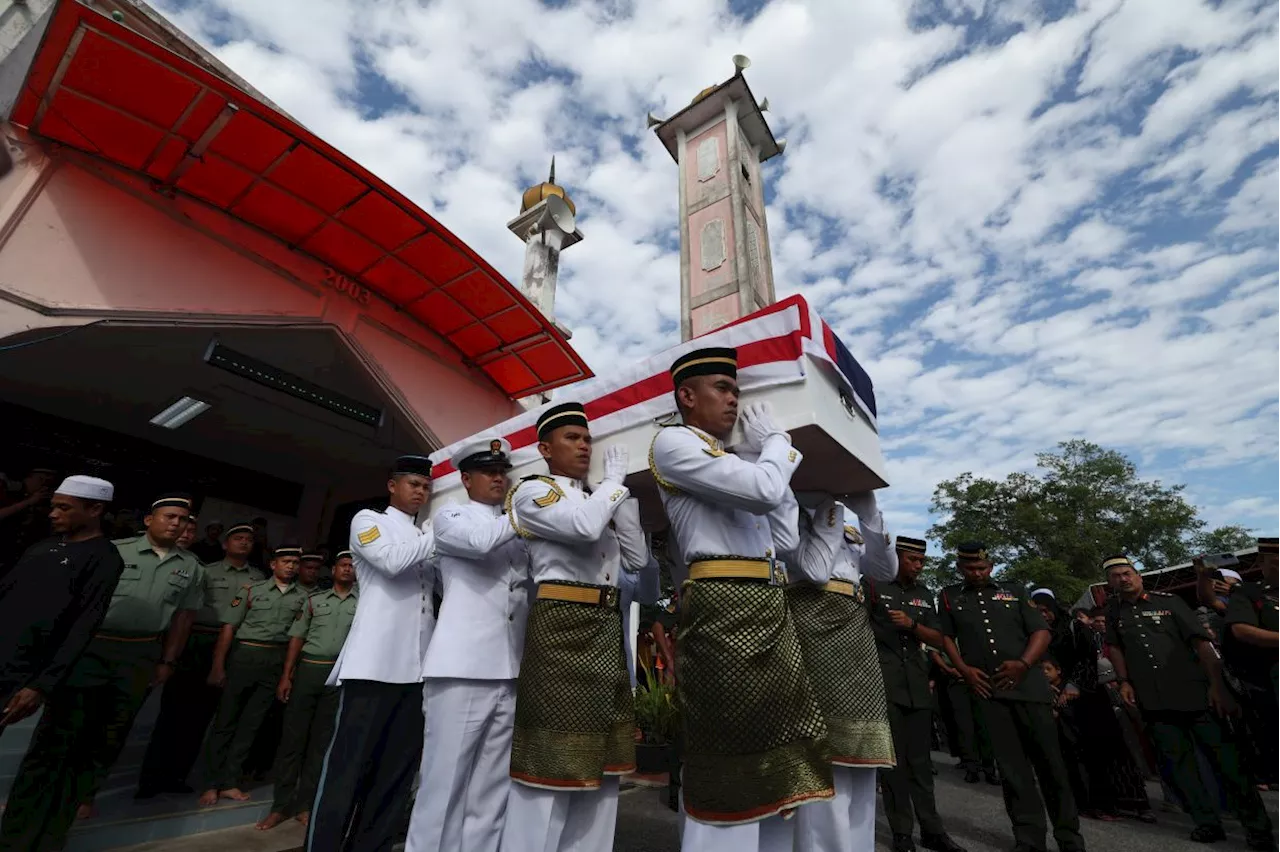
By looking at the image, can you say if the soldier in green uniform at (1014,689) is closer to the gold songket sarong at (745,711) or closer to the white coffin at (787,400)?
the white coffin at (787,400)

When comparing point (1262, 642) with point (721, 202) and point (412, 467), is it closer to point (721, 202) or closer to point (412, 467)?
point (412, 467)

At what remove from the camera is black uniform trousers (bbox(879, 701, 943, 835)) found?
3.29 m

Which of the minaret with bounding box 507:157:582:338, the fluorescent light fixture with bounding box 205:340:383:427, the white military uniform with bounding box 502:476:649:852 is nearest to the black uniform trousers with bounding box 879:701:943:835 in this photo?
the white military uniform with bounding box 502:476:649:852

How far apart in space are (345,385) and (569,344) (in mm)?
2815

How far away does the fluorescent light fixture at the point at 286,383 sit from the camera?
524cm

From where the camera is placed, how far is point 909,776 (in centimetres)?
351

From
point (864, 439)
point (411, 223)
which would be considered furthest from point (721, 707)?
point (411, 223)

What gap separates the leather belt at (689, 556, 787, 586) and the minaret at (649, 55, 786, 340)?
9259 millimetres

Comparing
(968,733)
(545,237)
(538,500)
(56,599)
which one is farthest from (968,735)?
(545,237)

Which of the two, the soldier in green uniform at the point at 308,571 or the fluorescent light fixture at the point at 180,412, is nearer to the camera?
the soldier in green uniform at the point at 308,571

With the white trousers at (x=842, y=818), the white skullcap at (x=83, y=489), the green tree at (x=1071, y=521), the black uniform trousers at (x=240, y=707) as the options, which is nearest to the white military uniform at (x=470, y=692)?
the white trousers at (x=842, y=818)

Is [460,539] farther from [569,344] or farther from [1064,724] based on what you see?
[1064,724]

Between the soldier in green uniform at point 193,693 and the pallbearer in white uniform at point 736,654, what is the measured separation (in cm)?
400

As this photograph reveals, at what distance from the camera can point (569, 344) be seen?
6574mm
